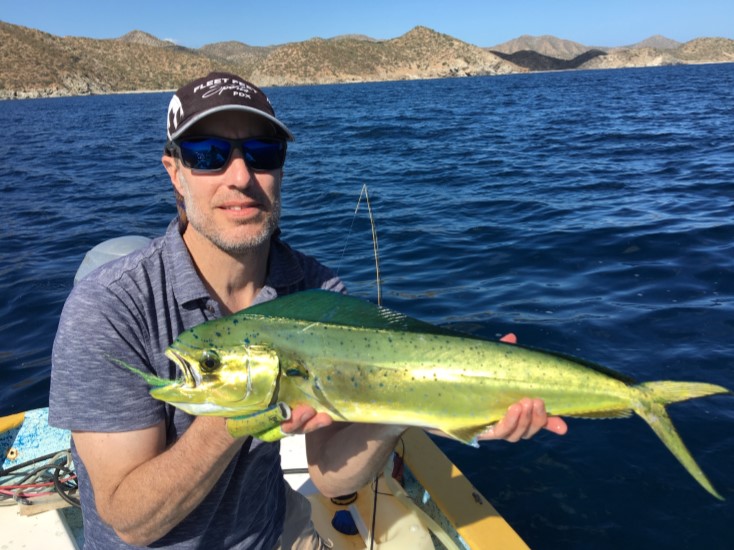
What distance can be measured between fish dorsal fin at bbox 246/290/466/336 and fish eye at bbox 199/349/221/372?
22cm

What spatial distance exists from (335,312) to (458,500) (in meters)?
2.15

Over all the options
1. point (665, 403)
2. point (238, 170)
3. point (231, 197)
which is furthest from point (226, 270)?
point (665, 403)

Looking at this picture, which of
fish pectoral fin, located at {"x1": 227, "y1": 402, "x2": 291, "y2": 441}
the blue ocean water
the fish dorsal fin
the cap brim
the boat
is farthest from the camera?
the blue ocean water

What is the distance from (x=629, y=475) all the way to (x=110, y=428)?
4.64 m

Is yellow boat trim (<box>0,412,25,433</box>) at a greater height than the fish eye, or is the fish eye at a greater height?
the fish eye

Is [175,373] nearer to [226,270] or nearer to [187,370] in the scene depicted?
[187,370]

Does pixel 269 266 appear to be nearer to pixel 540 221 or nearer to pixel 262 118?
pixel 262 118

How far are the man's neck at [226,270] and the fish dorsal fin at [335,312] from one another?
0.50 meters

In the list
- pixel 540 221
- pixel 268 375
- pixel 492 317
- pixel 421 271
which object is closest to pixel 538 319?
pixel 492 317

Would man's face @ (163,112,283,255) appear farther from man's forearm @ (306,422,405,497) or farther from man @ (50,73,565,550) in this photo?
man's forearm @ (306,422,405,497)

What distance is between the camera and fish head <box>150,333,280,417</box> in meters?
2.03

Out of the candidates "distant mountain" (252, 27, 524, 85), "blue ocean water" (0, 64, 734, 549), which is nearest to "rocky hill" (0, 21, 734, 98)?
"distant mountain" (252, 27, 524, 85)

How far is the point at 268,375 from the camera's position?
2064 millimetres

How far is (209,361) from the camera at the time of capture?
2.05m
